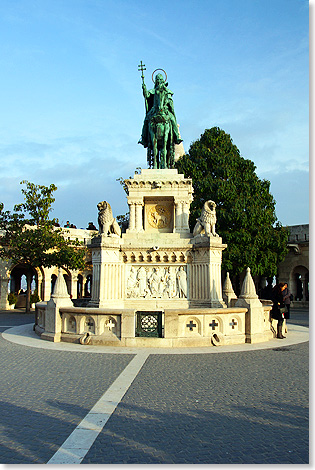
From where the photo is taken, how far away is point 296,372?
777 centimetres

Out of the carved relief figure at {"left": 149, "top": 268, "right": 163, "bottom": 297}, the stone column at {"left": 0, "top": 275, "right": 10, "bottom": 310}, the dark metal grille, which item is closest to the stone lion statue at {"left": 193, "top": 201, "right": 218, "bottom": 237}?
the carved relief figure at {"left": 149, "top": 268, "right": 163, "bottom": 297}

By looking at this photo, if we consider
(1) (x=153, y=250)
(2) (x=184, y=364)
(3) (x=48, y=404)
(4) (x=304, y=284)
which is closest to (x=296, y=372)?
(2) (x=184, y=364)

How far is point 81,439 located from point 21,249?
22661mm

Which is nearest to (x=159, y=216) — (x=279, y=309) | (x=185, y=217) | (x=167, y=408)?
(x=185, y=217)

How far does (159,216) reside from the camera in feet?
53.8

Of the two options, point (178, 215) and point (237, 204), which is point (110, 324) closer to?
point (178, 215)

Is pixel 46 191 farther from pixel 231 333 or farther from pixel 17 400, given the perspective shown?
pixel 17 400

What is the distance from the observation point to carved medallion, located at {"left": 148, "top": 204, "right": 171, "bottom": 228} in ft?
53.4

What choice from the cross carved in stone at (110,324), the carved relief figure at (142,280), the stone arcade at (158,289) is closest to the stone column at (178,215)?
the stone arcade at (158,289)

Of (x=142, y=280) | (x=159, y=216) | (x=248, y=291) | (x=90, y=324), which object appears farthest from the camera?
(x=159, y=216)

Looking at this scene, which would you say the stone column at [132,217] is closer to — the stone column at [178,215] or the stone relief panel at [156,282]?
the stone column at [178,215]

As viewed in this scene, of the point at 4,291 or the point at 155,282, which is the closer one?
the point at 155,282

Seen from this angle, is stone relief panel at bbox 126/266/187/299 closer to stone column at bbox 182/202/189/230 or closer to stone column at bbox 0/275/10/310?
stone column at bbox 182/202/189/230

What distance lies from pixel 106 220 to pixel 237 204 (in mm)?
16157
